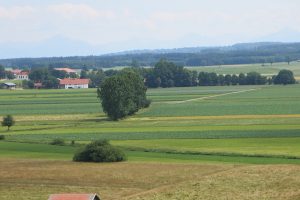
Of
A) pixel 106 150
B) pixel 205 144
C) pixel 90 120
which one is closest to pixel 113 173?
pixel 106 150

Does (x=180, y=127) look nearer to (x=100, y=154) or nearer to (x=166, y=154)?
(x=166, y=154)

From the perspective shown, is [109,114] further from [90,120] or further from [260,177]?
[260,177]

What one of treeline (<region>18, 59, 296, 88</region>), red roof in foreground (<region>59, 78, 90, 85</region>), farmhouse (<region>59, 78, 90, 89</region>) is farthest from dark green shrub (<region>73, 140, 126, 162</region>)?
red roof in foreground (<region>59, 78, 90, 85</region>)

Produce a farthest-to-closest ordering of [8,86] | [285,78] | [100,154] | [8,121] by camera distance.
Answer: [8,86]
[285,78]
[8,121]
[100,154]

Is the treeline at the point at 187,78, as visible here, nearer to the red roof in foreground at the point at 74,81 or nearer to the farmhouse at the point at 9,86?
the red roof in foreground at the point at 74,81

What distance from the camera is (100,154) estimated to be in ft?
172

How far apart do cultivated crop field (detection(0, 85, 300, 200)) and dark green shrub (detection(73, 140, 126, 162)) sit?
0.90 metres

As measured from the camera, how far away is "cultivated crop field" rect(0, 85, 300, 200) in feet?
133

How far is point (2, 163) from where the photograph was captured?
5175cm

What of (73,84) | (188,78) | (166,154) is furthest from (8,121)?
(73,84)

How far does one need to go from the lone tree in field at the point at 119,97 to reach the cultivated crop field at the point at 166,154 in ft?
5.02

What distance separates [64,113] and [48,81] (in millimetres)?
90270

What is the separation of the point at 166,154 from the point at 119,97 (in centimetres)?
3949

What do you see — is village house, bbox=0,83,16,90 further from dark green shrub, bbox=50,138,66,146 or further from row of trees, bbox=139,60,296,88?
dark green shrub, bbox=50,138,66,146
